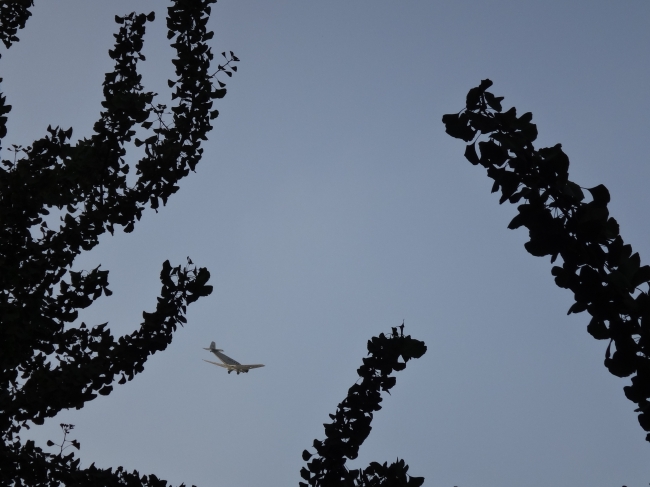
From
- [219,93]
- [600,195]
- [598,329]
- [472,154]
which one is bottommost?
[598,329]

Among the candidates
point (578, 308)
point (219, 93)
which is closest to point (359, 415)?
point (578, 308)

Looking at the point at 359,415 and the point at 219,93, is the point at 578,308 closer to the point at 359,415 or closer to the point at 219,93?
the point at 359,415

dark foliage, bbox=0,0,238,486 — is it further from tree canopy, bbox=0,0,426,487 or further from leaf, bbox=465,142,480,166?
leaf, bbox=465,142,480,166

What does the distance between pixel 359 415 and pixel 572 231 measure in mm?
2464

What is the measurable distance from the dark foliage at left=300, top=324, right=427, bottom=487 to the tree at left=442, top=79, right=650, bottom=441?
2.01 meters

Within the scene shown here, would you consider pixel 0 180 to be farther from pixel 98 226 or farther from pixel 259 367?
pixel 259 367

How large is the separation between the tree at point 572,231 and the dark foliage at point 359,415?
2.01 m

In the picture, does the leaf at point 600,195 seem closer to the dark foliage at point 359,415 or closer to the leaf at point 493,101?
the leaf at point 493,101

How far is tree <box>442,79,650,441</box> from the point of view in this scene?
3123 mm

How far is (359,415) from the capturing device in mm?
5090

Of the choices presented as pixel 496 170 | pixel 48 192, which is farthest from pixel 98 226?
pixel 496 170

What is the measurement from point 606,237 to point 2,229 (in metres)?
5.70

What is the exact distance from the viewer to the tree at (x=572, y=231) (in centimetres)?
312

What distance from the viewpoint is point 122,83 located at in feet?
24.8
